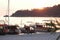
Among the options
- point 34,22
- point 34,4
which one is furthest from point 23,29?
point 34,4

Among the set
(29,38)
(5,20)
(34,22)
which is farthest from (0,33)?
(34,22)

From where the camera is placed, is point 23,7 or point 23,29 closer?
point 23,7

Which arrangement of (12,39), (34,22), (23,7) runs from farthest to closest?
(34,22)
(23,7)
(12,39)

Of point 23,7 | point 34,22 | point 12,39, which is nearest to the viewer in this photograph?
point 12,39

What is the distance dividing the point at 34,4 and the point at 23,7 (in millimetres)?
672

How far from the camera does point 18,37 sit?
26.7 ft

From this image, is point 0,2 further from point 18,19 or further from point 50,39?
point 50,39

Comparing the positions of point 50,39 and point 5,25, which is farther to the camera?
point 5,25

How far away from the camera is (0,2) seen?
28.4 ft

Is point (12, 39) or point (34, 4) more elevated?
point (34, 4)

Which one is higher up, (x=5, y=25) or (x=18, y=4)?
(x=18, y=4)

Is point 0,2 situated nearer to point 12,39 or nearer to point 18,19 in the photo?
point 18,19

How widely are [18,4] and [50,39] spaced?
75.0 inches

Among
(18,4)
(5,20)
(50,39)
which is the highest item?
(18,4)
